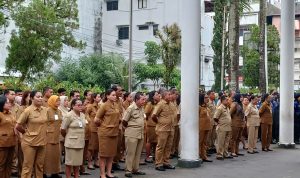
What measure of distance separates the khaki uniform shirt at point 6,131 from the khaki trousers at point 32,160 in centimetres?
23

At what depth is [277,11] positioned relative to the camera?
5584 cm

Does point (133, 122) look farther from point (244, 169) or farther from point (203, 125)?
point (244, 169)

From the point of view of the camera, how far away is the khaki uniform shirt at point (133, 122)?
1000 centimetres

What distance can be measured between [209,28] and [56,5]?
84.1ft

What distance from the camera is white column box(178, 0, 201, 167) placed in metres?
11.3

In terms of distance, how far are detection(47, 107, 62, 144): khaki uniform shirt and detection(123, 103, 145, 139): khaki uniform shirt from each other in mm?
1395

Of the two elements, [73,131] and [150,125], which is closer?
[73,131]

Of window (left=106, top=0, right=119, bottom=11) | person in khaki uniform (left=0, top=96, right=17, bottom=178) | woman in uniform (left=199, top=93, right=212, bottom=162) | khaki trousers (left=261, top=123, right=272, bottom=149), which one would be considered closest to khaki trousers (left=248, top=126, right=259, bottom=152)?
khaki trousers (left=261, top=123, right=272, bottom=149)

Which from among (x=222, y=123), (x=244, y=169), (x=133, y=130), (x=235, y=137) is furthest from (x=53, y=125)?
(x=235, y=137)

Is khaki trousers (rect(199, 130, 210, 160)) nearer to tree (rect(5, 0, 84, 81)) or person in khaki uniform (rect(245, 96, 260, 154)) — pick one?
person in khaki uniform (rect(245, 96, 260, 154))

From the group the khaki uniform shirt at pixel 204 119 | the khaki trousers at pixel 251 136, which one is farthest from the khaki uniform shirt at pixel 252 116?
the khaki uniform shirt at pixel 204 119

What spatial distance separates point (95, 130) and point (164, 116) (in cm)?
163

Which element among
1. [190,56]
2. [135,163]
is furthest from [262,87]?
[135,163]

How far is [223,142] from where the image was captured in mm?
12781
